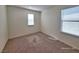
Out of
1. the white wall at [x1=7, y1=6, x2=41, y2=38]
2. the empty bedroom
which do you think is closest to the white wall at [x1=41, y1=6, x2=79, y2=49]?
the empty bedroom

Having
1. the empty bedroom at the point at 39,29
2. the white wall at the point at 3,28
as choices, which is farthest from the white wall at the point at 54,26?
the white wall at the point at 3,28

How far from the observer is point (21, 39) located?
4.84 feet

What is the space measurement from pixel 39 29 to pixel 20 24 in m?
0.32

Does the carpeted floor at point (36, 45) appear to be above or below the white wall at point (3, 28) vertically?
below

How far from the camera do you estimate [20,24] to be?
149 centimetres

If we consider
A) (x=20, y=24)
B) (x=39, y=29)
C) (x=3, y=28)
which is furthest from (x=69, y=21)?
(x=3, y=28)

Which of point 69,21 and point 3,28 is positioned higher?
point 69,21

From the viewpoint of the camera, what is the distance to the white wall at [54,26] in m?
1.44

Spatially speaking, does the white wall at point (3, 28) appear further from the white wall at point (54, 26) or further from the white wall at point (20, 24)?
the white wall at point (54, 26)

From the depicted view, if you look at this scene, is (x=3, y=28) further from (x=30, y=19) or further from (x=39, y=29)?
(x=39, y=29)

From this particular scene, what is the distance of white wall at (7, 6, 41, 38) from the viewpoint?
143 centimetres

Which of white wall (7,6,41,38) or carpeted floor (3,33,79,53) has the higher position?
white wall (7,6,41,38)

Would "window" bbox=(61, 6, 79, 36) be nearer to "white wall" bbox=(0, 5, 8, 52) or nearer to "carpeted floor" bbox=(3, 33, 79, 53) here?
"carpeted floor" bbox=(3, 33, 79, 53)
